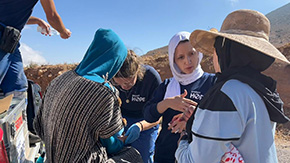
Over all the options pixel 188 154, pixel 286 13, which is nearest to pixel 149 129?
pixel 188 154

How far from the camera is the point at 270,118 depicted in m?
1.22

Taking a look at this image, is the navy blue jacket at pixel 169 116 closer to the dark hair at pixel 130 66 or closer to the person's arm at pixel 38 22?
the dark hair at pixel 130 66

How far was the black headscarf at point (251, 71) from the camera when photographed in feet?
3.81

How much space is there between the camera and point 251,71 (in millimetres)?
1229

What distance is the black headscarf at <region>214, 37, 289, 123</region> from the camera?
1.16m

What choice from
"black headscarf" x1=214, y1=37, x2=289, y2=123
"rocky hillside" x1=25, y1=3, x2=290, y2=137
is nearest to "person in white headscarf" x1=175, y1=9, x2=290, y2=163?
"black headscarf" x1=214, y1=37, x2=289, y2=123

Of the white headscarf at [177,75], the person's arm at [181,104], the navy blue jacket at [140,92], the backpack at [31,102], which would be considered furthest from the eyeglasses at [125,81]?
the backpack at [31,102]

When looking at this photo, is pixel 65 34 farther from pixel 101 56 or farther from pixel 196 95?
pixel 196 95

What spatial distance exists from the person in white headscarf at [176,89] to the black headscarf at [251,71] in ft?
2.84

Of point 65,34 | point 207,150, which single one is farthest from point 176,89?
point 65,34

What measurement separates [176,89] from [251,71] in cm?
110

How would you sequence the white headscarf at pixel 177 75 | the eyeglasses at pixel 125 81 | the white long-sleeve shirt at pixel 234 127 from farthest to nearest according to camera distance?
1. the eyeglasses at pixel 125 81
2. the white headscarf at pixel 177 75
3. the white long-sleeve shirt at pixel 234 127

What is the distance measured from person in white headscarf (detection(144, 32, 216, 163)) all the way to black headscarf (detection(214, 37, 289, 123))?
0.87 meters

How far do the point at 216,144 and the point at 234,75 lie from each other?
14.5 inches
